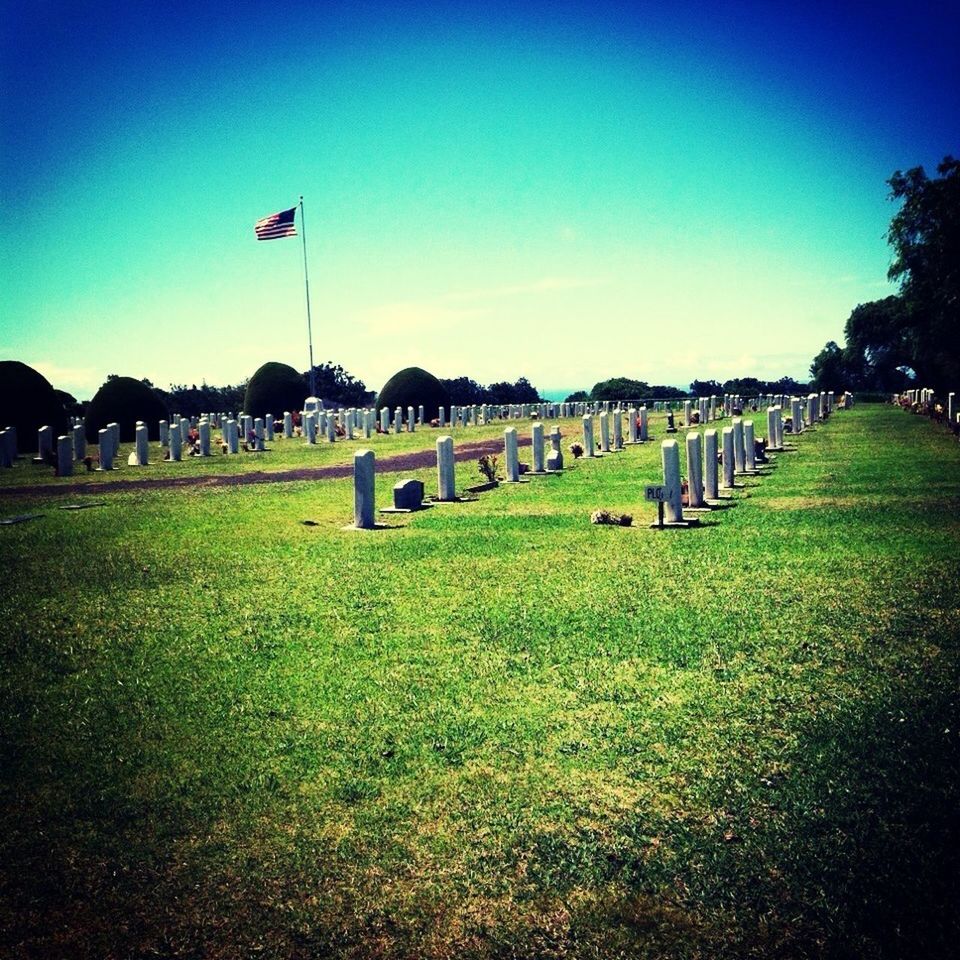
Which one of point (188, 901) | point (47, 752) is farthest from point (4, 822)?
point (188, 901)

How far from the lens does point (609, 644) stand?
7105mm

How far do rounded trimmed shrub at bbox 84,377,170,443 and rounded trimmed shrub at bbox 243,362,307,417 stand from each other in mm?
11387

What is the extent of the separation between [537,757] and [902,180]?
49.2 meters

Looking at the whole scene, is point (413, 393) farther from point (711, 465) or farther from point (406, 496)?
point (711, 465)

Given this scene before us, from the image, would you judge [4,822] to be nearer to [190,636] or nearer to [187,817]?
[187,817]

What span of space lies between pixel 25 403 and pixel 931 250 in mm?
45926

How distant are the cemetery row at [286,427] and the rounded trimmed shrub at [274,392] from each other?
3.02 meters

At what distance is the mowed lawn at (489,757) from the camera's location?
359 cm

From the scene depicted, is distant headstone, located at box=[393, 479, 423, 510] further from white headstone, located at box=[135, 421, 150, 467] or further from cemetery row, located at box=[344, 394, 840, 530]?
white headstone, located at box=[135, 421, 150, 467]

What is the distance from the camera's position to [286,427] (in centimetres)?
4569

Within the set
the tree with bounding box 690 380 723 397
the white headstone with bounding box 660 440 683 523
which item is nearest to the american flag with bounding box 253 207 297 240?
the white headstone with bounding box 660 440 683 523

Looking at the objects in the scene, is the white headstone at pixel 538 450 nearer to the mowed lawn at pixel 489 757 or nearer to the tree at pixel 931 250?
the mowed lawn at pixel 489 757

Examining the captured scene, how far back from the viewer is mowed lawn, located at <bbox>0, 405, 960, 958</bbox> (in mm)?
3594

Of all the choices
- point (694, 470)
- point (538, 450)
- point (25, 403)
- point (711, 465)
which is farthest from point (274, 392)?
point (694, 470)
